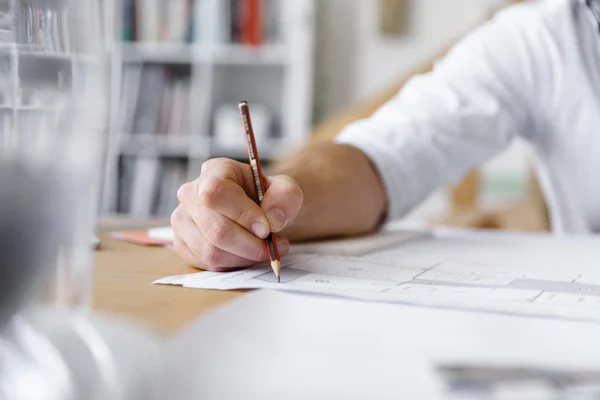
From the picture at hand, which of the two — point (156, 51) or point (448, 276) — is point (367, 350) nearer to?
point (448, 276)

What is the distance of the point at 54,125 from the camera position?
30cm

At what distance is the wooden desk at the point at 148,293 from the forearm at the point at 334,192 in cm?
16

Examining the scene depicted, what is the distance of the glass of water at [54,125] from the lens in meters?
0.29

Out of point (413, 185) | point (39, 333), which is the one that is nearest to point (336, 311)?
point (39, 333)

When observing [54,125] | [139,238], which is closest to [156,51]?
[139,238]

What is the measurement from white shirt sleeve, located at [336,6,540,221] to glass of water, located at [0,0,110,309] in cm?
63

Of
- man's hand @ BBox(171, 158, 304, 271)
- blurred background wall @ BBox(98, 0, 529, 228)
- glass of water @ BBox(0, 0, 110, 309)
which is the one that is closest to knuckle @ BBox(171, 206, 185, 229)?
man's hand @ BBox(171, 158, 304, 271)

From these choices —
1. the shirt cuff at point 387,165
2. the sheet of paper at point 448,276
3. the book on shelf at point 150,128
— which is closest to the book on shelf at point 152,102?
the book on shelf at point 150,128

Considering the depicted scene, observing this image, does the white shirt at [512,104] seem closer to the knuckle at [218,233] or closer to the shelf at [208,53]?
the knuckle at [218,233]

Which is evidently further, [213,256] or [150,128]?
[150,128]

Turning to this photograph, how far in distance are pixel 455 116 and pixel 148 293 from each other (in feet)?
2.16

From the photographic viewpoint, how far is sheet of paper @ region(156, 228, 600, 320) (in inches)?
18.5

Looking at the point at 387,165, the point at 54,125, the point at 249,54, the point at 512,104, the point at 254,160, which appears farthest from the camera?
the point at 249,54

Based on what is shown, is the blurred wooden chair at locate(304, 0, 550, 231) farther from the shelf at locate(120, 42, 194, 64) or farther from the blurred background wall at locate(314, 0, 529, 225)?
the shelf at locate(120, 42, 194, 64)
